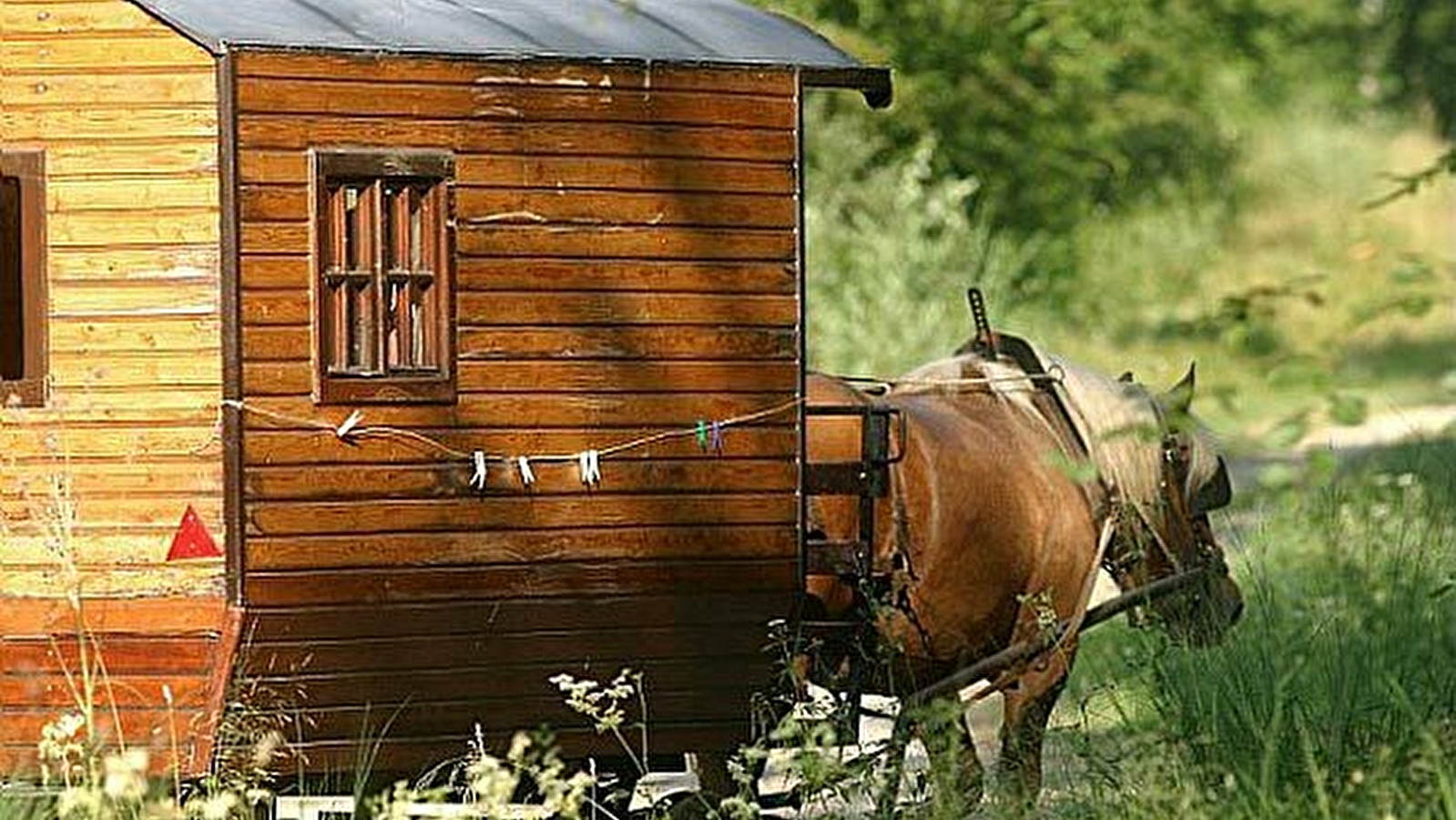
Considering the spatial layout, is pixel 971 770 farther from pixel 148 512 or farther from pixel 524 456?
pixel 148 512

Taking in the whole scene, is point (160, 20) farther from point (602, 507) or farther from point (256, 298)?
point (602, 507)

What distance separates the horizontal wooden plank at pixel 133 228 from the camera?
9.18m

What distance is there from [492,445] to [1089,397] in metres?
2.76

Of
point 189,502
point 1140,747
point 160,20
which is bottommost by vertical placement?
point 1140,747

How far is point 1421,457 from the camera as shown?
1217 cm

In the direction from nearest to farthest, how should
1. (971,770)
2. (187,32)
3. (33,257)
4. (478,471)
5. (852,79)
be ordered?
1. (187,32)
2. (33,257)
3. (478,471)
4. (852,79)
5. (971,770)

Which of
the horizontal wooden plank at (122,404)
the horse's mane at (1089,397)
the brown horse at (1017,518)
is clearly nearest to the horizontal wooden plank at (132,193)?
the horizontal wooden plank at (122,404)

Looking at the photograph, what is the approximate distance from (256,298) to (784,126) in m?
1.95

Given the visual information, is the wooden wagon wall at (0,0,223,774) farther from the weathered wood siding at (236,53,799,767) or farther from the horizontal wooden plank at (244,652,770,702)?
the horizontal wooden plank at (244,652,770,702)

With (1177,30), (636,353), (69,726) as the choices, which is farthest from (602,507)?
(1177,30)

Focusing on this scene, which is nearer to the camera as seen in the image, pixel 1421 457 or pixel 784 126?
pixel 784 126

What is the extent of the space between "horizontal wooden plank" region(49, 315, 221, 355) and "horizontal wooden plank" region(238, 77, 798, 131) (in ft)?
2.06

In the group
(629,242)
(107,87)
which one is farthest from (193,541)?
(629,242)

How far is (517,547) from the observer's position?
9.69 m
